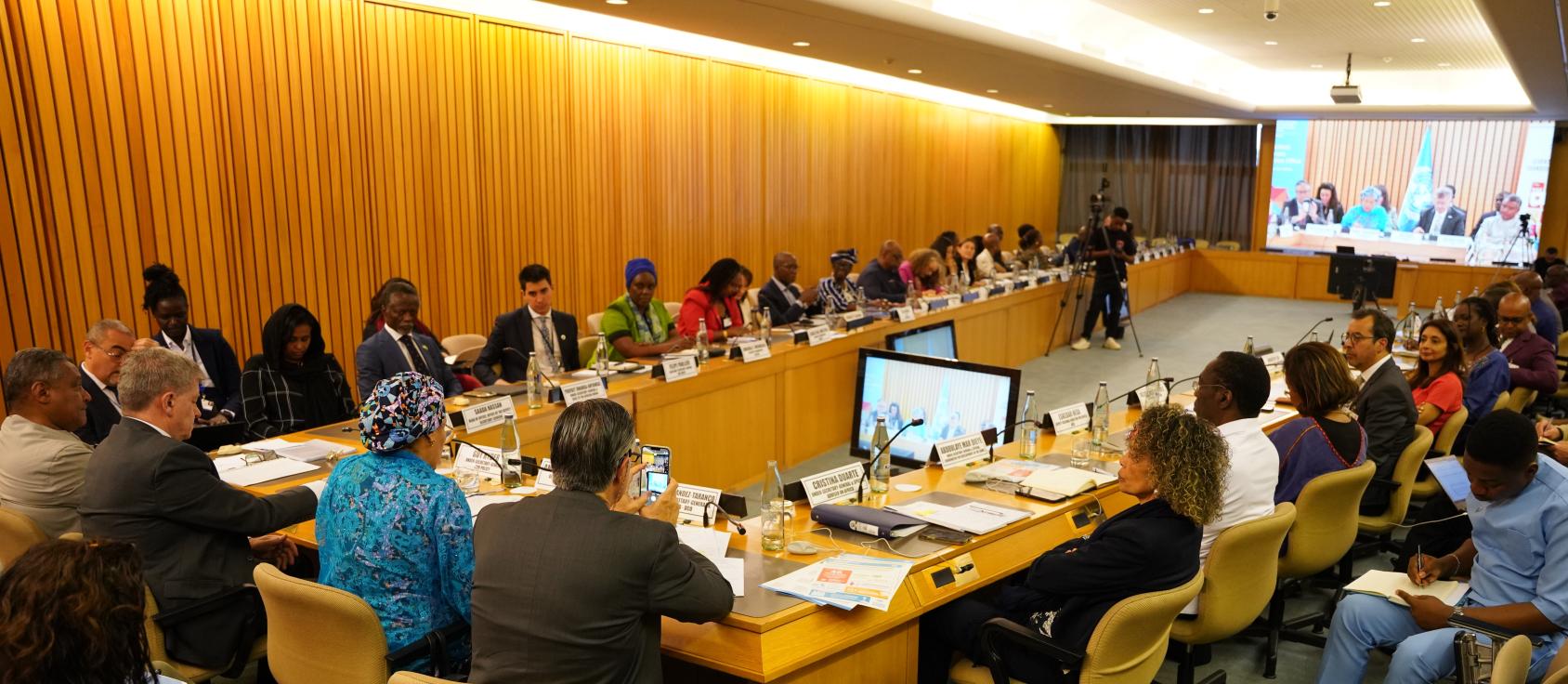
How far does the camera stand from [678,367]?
4879mm

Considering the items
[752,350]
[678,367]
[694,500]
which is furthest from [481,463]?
[752,350]

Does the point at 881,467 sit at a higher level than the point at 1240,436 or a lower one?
lower

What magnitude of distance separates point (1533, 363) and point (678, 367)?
15.4 feet

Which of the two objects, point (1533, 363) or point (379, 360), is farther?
point (1533, 363)

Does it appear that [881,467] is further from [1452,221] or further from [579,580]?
[1452,221]

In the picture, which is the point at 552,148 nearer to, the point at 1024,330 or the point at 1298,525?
the point at 1024,330

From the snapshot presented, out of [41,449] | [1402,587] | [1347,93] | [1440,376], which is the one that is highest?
[1347,93]

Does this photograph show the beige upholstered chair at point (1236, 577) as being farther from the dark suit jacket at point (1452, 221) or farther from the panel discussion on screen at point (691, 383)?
the dark suit jacket at point (1452, 221)

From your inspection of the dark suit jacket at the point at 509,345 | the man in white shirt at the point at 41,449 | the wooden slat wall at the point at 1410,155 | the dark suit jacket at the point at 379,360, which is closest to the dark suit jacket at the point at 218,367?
the dark suit jacket at the point at 379,360

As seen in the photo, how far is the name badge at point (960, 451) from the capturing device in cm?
352

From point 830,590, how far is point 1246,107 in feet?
41.6

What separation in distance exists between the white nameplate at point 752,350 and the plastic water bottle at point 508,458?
212cm

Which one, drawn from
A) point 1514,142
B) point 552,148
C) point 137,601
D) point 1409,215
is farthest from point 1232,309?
point 137,601

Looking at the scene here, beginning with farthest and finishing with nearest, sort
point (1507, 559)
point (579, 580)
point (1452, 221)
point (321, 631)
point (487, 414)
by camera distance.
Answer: point (1452, 221)
point (487, 414)
point (1507, 559)
point (321, 631)
point (579, 580)
